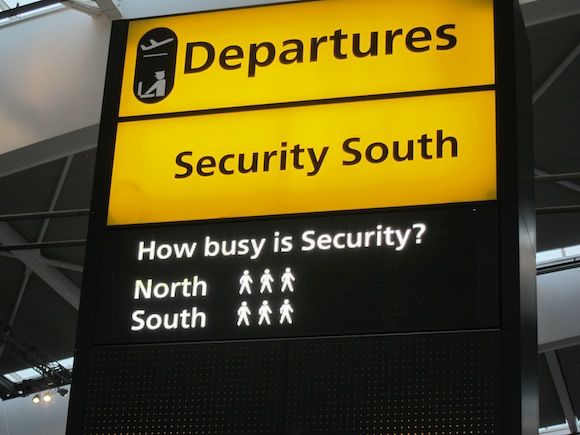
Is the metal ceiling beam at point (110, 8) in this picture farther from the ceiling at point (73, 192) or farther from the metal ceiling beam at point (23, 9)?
the ceiling at point (73, 192)

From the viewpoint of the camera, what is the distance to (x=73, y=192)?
62.1ft

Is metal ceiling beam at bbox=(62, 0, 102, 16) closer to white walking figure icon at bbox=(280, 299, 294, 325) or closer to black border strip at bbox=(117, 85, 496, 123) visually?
black border strip at bbox=(117, 85, 496, 123)

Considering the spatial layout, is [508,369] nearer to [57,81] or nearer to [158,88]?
[158,88]

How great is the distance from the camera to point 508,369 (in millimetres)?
5922

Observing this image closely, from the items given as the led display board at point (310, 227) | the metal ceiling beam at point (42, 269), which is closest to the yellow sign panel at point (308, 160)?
the led display board at point (310, 227)

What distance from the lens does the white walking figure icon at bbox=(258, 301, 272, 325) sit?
636 centimetres

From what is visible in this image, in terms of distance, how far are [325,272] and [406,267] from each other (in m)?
0.46

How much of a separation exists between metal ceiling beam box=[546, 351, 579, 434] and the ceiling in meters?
0.18

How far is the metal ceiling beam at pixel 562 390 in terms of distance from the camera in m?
26.2

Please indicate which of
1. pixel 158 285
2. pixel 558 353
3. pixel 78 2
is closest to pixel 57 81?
pixel 78 2

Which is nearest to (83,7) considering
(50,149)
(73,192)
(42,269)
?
(50,149)

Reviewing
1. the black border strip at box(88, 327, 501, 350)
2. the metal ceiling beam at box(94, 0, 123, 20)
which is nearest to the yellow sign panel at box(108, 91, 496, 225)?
the black border strip at box(88, 327, 501, 350)

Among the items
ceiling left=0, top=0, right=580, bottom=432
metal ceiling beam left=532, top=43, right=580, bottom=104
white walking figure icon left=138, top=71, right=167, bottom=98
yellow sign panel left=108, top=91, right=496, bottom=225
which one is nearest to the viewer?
yellow sign panel left=108, top=91, right=496, bottom=225

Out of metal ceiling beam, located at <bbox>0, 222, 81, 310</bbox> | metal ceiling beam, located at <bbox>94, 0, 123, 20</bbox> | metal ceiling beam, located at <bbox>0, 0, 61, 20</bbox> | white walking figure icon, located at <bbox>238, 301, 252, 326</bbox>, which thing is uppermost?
metal ceiling beam, located at <bbox>0, 0, 61, 20</bbox>
